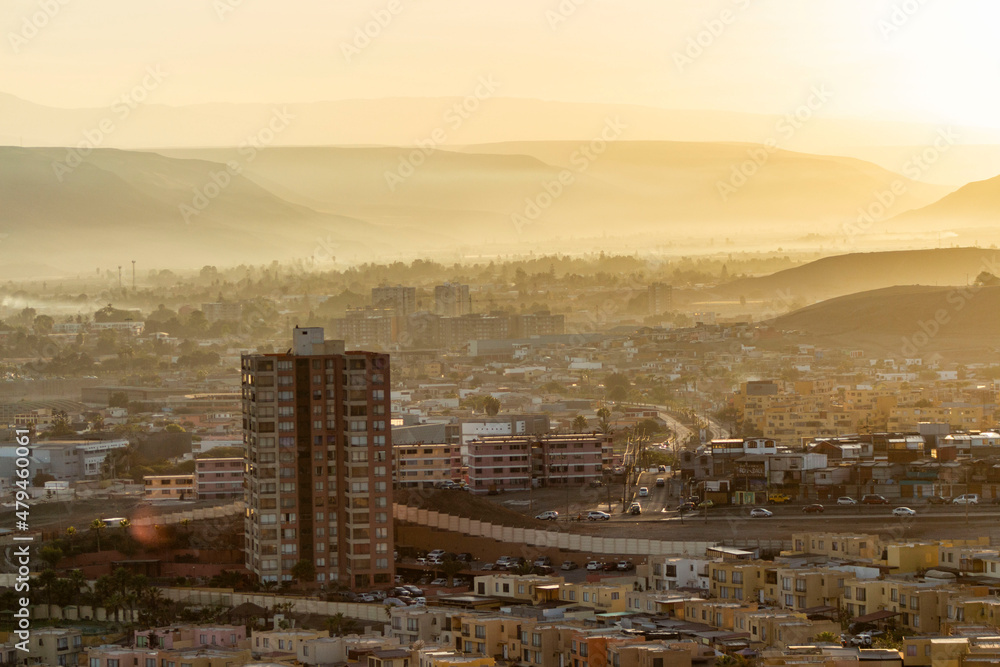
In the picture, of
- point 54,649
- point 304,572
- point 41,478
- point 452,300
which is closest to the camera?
point 54,649

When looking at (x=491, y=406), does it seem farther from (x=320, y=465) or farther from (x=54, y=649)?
(x=54, y=649)

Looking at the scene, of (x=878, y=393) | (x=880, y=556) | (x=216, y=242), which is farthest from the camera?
(x=216, y=242)

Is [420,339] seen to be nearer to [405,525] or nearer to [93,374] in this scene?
[93,374]

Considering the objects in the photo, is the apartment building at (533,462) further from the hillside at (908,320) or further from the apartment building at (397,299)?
the apartment building at (397,299)

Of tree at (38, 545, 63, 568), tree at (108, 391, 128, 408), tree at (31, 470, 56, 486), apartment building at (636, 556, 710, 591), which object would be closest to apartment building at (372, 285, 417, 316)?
tree at (108, 391, 128, 408)

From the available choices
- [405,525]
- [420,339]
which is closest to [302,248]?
[420,339]

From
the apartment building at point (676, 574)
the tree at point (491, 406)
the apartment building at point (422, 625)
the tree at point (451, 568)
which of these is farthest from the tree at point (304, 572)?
the tree at point (491, 406)

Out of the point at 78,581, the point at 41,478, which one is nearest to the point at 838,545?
the point at 78,581
